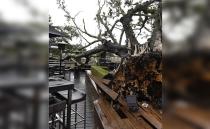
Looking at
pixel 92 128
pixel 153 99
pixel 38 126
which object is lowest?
pixel 92 128

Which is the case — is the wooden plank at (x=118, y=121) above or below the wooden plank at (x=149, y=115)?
below

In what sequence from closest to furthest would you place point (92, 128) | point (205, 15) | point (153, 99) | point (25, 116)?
1. point (205, 15)
2. point (25, 116)
3. point (92, 128)
4. point (153, 99)

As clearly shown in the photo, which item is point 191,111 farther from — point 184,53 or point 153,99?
point 153,99

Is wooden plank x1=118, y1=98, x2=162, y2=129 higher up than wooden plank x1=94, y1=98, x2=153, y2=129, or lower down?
higher up

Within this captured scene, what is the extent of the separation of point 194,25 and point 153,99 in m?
4.58

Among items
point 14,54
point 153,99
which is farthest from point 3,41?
point 153,99

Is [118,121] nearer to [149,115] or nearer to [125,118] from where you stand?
[125,118]

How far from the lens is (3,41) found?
31cm

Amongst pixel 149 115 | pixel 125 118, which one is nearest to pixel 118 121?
pixel 125 118

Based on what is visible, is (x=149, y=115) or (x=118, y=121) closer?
(x=118, y=121)

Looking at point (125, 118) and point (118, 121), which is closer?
point (118, 121)

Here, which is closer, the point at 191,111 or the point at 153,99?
the point at 191,111

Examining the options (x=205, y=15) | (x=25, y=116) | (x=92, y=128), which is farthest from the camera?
(x=92, y=128)

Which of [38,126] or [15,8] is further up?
[15,8]
